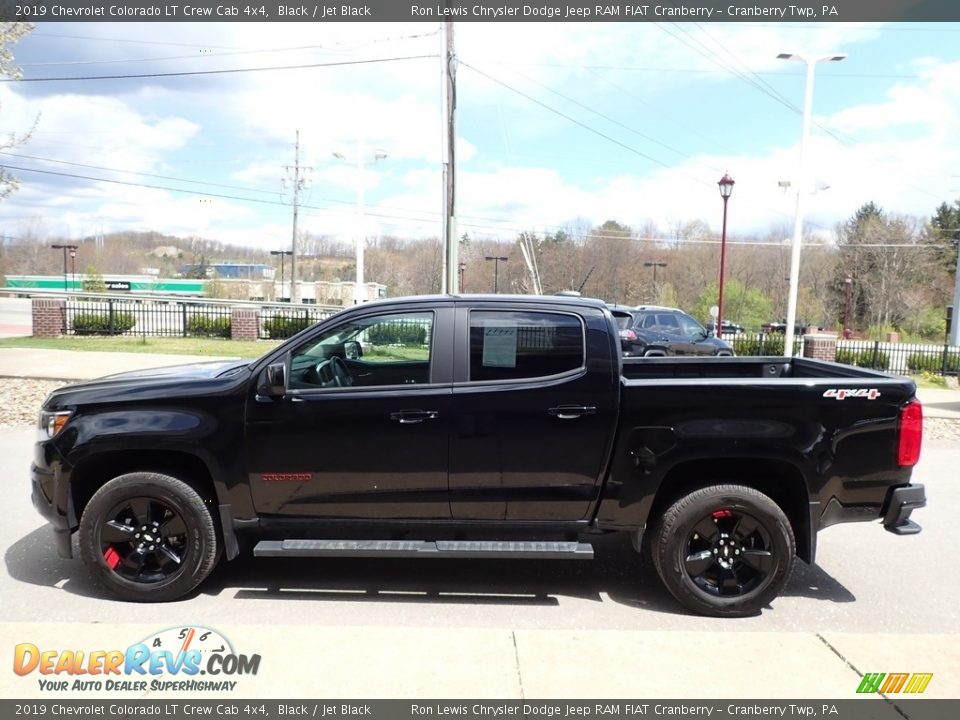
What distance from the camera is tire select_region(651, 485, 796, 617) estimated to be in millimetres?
4141

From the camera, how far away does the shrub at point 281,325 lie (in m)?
25.7

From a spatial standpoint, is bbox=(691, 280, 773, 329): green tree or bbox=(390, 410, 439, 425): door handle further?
bbox=(691, 280, 773, 329): green tree

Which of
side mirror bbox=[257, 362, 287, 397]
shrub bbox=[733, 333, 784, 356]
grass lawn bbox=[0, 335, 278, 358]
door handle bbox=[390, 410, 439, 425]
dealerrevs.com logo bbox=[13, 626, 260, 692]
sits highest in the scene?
side mirror bbox=[257, 362, 287, 397]

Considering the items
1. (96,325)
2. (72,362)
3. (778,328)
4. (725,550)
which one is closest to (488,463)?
(725,550)

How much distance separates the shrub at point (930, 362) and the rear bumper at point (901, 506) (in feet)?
67.4

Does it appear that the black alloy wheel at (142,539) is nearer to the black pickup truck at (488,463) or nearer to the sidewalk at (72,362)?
the black pickup truck at (488,463)

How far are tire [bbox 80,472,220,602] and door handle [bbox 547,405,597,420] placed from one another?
217 centimetres

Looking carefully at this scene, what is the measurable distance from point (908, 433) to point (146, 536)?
15.0 feet

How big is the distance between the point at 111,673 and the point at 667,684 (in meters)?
2.64

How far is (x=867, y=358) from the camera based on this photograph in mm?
22875
